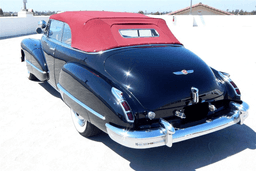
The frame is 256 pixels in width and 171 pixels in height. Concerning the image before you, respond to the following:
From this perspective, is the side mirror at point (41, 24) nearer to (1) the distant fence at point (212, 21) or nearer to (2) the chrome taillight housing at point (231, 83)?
(2) the chrome taillight housing at point (231, 83)

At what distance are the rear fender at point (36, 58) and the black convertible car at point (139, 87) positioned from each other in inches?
31.6

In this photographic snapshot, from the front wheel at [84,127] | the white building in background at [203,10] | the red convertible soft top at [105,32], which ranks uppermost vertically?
the white building in background at [203,10]

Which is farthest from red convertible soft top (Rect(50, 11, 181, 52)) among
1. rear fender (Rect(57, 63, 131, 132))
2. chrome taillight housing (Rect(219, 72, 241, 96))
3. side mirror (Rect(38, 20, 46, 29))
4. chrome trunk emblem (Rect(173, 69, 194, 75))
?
side mirror (Rect(38, 20, 46, 29))

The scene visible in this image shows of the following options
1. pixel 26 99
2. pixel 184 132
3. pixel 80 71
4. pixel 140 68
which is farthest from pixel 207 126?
pixel 26 99

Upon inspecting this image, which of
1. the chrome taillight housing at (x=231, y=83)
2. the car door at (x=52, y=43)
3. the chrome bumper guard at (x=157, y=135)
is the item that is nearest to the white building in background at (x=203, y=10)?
the car door at (x=52, y=43)

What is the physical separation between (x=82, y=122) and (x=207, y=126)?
1668mm

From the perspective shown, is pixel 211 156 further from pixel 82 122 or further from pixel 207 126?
pixel 82 122

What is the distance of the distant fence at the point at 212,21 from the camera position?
2464 cm

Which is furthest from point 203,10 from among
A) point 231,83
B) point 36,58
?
point 231,83

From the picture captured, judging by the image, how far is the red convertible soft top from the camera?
3.29 m

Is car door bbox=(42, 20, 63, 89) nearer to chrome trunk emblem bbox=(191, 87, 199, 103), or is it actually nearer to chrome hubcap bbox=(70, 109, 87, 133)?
chrome hubcap bbox=(70, 109, 87, 133)

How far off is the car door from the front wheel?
997mm

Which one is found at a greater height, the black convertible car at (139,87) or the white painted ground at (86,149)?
the black convertible car at (139,87)

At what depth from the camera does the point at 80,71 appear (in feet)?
10.4
